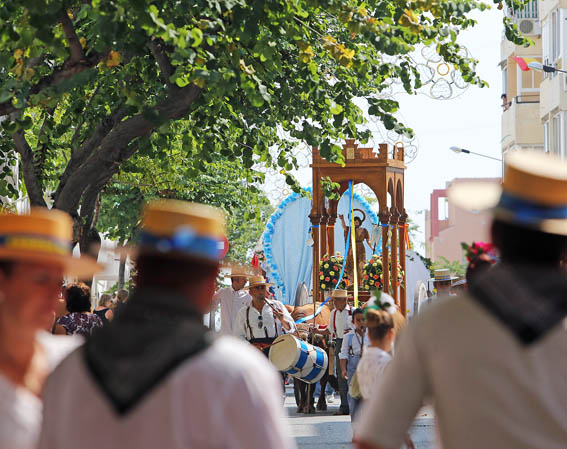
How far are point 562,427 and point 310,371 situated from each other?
565 inches

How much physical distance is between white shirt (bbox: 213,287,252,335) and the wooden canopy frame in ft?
34.7

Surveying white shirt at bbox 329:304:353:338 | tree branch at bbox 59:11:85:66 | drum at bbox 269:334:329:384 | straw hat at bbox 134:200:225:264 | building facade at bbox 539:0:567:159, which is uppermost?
building facade at bbox 539:0:567:159

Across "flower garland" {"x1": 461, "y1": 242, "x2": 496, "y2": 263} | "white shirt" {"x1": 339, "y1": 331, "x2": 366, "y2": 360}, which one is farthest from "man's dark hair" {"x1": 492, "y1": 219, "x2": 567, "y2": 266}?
"white shirt" {"x1": 339, "y1": 331, "x2": 366, "y2": 360}

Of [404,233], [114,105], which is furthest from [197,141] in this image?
[404,233]

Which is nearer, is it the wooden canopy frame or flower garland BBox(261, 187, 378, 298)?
the wooden canopy frame

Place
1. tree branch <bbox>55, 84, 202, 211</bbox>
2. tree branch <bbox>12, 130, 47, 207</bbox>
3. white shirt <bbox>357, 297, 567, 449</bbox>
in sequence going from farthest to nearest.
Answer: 1. tree branch <bbox>12, 130, 47, 207</bbox>
2. tree branch <bbox>55, 84, 202, 211</bbox>
3. white shirt <bbox>357, 297, 567, 449</bbox>

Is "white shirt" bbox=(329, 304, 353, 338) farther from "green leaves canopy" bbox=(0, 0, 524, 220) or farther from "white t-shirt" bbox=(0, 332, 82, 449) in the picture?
"white t-shirt" bbox=(0, 332, 82, 449)

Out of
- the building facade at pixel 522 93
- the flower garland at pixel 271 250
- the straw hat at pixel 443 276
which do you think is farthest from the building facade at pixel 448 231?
the straw hat at pixel 443 276

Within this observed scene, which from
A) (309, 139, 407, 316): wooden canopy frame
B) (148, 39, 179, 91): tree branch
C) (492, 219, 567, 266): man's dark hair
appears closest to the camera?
(492, 219, 567, 266): man's dark hair

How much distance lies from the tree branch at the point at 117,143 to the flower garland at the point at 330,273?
41.9 ft

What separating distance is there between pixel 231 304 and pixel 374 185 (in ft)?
41.1

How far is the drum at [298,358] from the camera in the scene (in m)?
16.5

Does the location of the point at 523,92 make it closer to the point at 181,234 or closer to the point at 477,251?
the point at 477,251

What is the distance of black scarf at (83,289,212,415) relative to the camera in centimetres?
298
